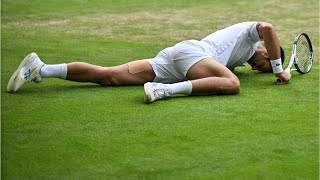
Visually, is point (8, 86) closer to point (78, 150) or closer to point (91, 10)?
point (78, 150)

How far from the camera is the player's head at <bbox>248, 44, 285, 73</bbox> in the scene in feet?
23.4

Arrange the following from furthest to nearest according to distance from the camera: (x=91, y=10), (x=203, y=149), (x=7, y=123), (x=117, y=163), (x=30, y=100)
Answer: (x=91, y=10) < (x=30, y=100) < (x=7, y=123) < (x=203, y=149) < (x=117, y=163)

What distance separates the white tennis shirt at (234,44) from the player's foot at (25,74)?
1632 millimetres

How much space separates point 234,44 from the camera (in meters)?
6.82

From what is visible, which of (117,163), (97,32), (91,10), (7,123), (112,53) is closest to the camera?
(117,163)

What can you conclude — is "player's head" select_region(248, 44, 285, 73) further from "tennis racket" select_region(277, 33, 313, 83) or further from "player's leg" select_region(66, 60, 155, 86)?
"player's leg" select_region(66, 60, 155, 86)

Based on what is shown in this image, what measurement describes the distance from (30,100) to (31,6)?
260 inches

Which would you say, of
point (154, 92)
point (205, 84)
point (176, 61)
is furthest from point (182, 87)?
point (176, 61)

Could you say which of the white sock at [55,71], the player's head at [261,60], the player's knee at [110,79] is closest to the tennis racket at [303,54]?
the player's head at [261,60]

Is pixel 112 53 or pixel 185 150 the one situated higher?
pixel 185 150

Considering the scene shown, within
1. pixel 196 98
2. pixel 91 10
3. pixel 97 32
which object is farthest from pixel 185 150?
pixel 91 10

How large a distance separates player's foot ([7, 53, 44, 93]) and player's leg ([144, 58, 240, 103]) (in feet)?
3.84

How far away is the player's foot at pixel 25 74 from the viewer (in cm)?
636

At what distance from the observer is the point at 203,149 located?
4.74m
